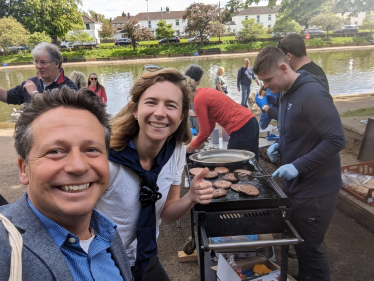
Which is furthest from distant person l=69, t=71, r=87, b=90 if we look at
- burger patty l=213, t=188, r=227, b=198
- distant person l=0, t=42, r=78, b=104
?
burger patty l=213, t=188, r=227, b=198

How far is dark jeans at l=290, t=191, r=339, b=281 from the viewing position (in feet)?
7.52

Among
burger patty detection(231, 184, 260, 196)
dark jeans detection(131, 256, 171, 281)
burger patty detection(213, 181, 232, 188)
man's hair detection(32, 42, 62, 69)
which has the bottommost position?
dark jeans detection(131, 256, 171, 281)

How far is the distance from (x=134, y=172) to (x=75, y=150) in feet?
2.61

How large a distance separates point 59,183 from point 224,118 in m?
3.00

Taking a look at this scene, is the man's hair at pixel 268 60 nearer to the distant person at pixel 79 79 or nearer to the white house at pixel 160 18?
the distant person at pixel 79 79

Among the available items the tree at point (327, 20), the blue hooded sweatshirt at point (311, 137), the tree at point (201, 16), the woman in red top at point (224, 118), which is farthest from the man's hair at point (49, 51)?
the tree at point (327, 20)

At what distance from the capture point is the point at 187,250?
10.8ft

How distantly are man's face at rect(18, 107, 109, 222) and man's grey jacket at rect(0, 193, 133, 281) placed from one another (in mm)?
58

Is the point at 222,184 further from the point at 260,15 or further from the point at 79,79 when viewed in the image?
the point at 260,15

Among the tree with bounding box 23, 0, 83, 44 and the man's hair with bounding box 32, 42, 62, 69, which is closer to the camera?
the man's hair with bounding box 32, 42, 62, 69

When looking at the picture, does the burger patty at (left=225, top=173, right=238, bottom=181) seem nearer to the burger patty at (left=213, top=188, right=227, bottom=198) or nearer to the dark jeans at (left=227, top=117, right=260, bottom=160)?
the burger patty at (left=213, top=188, right=227, bottom=198)

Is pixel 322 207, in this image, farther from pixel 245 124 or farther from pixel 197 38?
pixel 197 38

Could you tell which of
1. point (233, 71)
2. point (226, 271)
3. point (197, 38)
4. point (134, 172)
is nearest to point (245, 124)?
point (226, 271)

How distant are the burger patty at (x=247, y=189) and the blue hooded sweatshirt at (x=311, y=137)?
1.37ft
